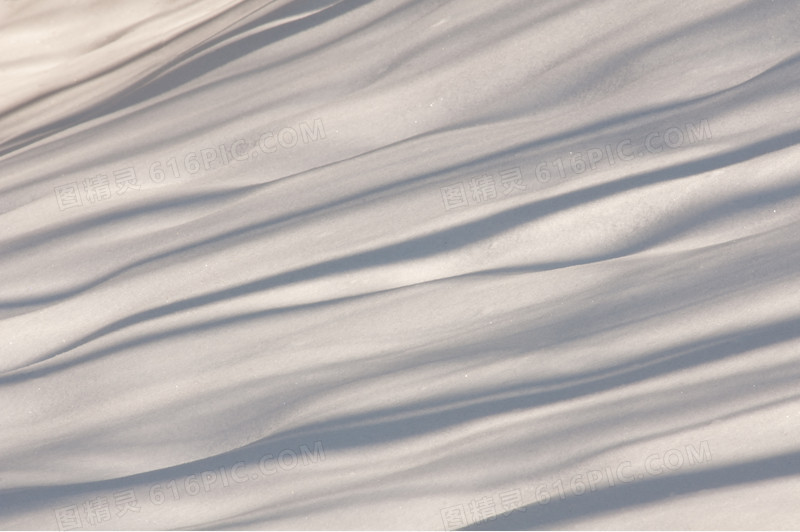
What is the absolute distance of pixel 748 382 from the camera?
0.99m

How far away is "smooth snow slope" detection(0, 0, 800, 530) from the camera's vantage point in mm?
1012

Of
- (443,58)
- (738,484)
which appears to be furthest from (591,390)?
(443,58)

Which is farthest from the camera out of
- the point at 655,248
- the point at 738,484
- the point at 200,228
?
the point at 200,228

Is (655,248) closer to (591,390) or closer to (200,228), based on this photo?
(591,390)

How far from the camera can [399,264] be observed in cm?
111

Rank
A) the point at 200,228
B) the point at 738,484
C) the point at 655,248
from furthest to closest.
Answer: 1. the point at 200,228
2. the point at 655,248
3. the point at 738,484

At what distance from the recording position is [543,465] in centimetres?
101

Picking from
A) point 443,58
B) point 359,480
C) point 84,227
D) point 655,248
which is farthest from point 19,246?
point 655,248

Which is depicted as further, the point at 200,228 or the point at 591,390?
the point at 200,228

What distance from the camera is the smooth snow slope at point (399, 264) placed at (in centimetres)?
101

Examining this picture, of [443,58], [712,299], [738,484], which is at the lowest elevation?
[738,484]

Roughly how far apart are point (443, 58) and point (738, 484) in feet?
3.05

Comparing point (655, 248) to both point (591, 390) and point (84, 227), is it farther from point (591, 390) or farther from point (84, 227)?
point (84, 227)

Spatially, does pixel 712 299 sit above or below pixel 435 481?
→ above
